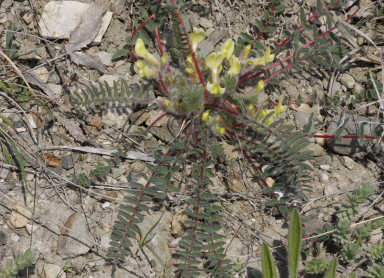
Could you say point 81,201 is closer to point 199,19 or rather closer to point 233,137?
point 233,137

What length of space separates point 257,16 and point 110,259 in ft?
8.18

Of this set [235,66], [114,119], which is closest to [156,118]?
[114,119]

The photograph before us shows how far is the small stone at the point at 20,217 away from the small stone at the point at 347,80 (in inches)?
111

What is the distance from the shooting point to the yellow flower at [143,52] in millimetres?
3740

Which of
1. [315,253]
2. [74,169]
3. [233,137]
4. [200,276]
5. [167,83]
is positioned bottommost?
[200,276]

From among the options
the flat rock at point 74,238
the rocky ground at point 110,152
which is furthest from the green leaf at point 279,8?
the flat rock at point 74,238

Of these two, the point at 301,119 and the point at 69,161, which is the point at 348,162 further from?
the point at 69,161

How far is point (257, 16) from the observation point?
4.42 metres

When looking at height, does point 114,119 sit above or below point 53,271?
above

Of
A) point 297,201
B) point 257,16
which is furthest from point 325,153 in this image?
point 257,16

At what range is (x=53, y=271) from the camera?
312cm

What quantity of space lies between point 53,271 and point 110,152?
3.12 feet

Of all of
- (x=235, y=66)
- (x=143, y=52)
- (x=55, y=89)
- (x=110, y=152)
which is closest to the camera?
(x=235, y=66)

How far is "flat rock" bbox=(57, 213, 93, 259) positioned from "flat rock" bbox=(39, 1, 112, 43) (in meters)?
1.55
